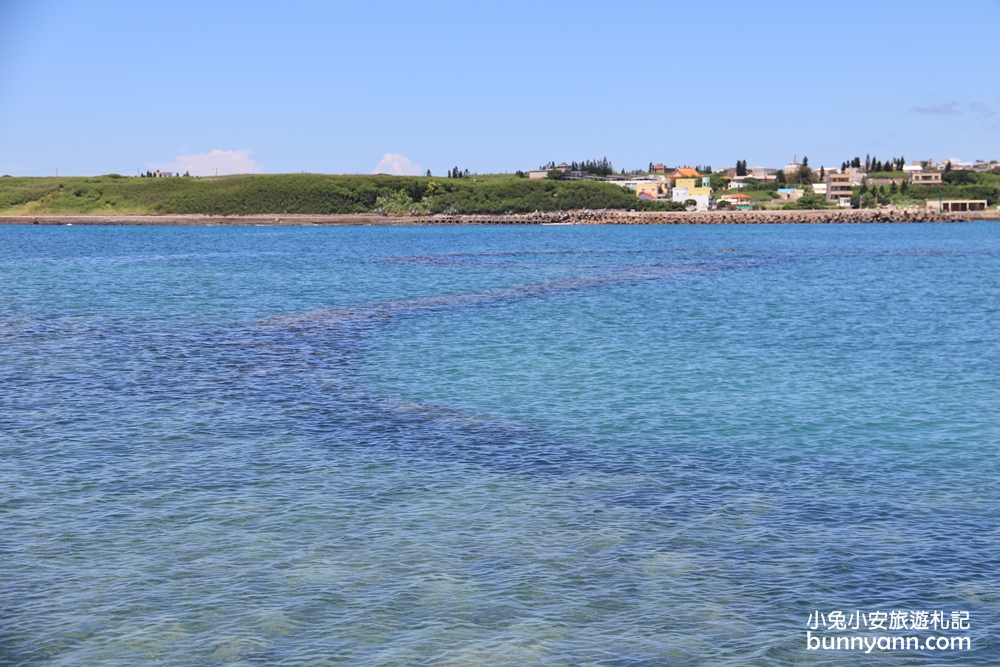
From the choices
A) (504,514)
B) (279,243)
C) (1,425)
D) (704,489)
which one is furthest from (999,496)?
(279,243)

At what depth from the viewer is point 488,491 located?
15008 millimetres

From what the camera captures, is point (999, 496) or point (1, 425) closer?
point (999, 496)

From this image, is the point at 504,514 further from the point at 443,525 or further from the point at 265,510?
the point at 265,510

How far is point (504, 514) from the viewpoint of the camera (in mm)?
13938

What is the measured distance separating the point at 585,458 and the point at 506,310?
88.0ft

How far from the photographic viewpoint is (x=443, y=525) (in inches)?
533

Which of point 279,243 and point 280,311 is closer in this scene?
point 280,311

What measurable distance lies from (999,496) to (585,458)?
6533 millimetres

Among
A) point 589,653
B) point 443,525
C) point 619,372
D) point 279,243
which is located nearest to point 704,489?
point 443,525

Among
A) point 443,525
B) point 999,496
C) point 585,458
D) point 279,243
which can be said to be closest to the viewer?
point 443,525

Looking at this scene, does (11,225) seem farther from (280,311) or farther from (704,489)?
(704,489)

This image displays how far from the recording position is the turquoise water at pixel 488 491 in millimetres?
10305

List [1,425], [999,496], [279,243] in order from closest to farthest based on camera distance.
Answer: [999,496], [1,425], [279,243]

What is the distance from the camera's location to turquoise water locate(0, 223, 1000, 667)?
1030cm
